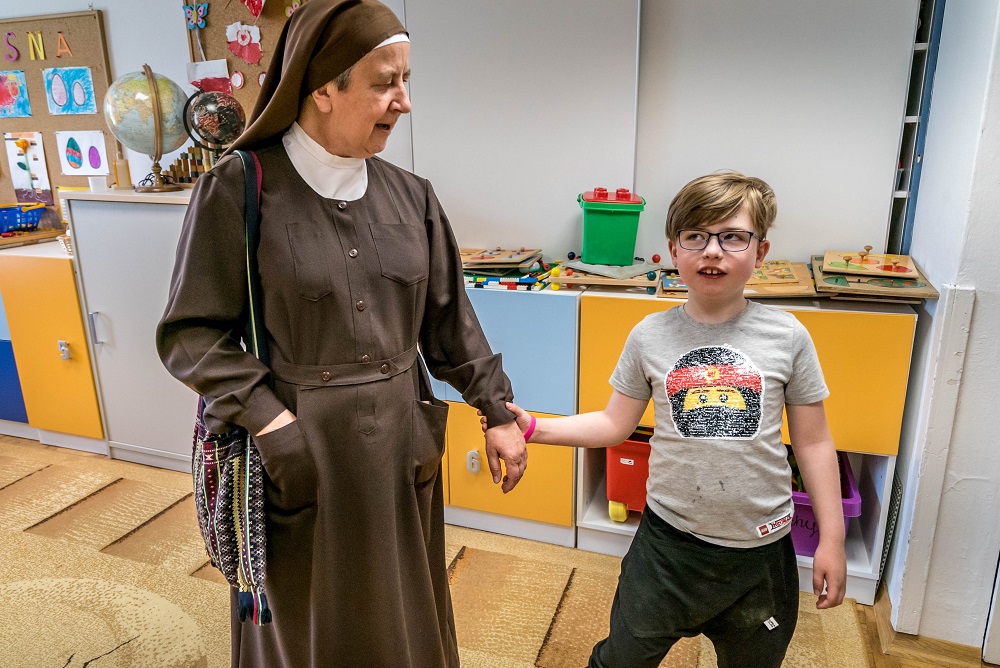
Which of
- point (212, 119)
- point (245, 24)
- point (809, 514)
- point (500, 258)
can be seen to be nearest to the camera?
point (809, 514)

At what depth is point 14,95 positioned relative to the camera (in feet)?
11.0

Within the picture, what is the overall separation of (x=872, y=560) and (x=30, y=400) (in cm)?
324

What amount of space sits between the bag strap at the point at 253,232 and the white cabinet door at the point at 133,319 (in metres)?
1.52

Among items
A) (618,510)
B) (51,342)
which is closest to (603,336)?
(618,510)

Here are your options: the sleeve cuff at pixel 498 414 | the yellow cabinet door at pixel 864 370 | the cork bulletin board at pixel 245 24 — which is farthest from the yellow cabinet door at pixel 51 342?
the yellow cabinet door at pixel 864 370

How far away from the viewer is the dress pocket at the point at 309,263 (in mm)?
1174

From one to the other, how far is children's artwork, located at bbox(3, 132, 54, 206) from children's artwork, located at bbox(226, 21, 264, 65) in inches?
47.3

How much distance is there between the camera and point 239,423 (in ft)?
3.74

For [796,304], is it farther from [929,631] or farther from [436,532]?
[436,532]

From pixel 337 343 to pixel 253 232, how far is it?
23cm

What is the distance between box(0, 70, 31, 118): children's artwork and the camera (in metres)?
3.31

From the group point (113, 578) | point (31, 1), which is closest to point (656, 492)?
point (113, 578)

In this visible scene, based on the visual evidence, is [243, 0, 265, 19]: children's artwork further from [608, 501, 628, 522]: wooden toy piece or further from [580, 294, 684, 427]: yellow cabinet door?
[608, 501, 628, 522]: wooden toy piece

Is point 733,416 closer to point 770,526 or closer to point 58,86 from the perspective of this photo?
point 770,526
